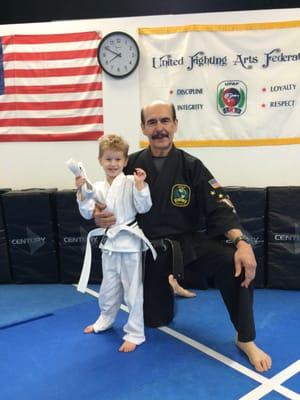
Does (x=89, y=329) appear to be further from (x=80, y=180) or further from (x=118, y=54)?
(x=118, y=54)

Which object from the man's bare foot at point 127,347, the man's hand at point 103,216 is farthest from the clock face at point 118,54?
the man's bare foot at point 127,347

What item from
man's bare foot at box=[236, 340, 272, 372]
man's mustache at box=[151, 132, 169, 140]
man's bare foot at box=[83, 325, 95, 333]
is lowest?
man's bare foot at box=[83, 325, 95, 333]

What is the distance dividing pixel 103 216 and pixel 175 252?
1.60ft

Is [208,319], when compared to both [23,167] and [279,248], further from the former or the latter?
[23,167]

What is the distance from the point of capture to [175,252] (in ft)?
8.12

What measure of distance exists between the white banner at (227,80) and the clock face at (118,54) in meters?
0.09

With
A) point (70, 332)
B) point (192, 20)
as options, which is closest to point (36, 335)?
point (70, 332)

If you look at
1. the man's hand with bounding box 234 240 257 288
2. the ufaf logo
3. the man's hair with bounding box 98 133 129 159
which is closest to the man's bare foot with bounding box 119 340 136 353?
the man's hand with bounding box 234 240 257 288

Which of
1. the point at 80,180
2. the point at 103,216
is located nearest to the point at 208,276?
the point at 103,216

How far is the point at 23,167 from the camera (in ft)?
13.6

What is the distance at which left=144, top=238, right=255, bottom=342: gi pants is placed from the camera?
233cm

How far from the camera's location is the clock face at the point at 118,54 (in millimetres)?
3742

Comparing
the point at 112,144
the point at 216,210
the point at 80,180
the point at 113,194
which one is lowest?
the point at 216,210

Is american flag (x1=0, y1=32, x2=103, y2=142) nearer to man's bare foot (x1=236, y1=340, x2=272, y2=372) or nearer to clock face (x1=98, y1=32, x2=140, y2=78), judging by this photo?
clock face (x1=98, y1=32, x2=140, y2=78)
